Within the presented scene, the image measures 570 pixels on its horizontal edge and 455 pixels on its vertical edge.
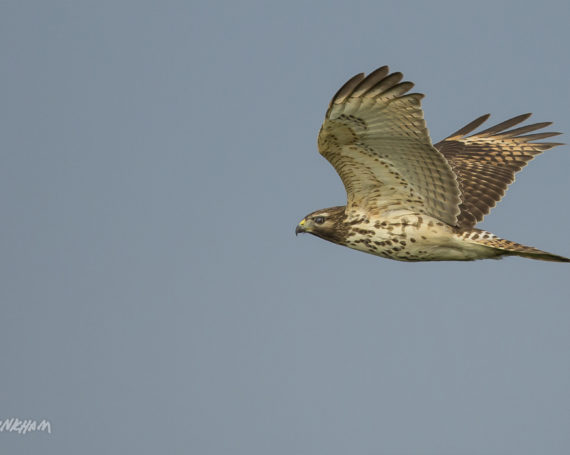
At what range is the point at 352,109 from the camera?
30.7ft

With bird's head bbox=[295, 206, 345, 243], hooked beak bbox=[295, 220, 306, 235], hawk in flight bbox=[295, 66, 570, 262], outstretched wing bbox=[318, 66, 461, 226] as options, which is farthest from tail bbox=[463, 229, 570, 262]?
hooked beak bbox=[295, 220, 306, 235]

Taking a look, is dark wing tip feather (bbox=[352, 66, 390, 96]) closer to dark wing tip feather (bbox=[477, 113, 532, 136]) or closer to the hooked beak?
the hooked beak

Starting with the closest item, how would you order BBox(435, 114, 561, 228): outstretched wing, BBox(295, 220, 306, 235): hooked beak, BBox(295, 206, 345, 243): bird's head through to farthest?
1. BBox(295, 206, 345, 243): bird's head
2. BBox(295, 220, 306, 235): hooked beak
3. BBox(435, 114, 561, 228): outstretched wing

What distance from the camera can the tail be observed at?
10.0m

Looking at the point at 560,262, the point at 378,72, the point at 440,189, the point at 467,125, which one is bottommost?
the point at 560,262

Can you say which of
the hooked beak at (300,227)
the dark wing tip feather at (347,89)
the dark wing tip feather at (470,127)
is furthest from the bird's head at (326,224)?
the dark wing tip feather at (470,127)

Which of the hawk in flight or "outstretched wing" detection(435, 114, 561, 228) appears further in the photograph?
"outstretched wing" detection(435, 114, 561, 228)

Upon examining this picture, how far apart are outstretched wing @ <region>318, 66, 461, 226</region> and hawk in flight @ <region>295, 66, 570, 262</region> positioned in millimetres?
10

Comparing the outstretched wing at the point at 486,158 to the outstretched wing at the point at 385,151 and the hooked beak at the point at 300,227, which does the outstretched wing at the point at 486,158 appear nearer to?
the outstretched wing at the point at 385,151

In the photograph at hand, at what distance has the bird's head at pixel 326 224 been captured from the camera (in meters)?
10.9

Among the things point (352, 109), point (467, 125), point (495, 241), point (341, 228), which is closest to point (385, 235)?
point (341, 228)

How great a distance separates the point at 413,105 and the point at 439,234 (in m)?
1.95

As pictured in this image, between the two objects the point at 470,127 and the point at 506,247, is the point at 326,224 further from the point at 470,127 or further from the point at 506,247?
the point at 470,127

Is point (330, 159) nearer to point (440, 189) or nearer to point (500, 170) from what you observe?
point (440, 189)
